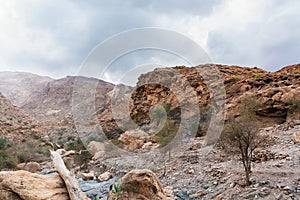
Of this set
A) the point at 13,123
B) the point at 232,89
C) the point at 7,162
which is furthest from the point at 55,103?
the point at 232,89

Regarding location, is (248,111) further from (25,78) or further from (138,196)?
(25,78)

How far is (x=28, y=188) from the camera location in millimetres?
7410

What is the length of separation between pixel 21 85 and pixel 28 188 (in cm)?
13011

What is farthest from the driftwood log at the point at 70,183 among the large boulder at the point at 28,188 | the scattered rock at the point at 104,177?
the scattered rock at the point at 104,177

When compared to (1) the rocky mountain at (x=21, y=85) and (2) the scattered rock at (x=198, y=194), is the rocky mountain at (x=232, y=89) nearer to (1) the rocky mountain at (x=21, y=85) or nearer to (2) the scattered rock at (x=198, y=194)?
(2) the scattered rock at (x=198, y=194)

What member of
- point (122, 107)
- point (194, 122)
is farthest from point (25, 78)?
point (194, 122)

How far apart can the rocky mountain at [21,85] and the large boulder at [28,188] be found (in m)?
97.3

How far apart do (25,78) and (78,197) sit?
14377 cm

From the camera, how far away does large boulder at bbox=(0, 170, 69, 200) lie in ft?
24.0

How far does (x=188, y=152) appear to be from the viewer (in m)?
18.0

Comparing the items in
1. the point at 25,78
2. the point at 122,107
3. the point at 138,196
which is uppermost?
the point at 25,78

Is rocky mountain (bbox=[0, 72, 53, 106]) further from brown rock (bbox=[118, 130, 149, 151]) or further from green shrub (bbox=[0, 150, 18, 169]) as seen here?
brown rock (bbox=[118, 130, 149, 151])

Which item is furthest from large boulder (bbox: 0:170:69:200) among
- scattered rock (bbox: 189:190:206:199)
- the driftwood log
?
scattered rock (bbox: 189:190:206:199)

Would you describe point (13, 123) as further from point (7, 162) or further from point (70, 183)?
point (70, 183)
